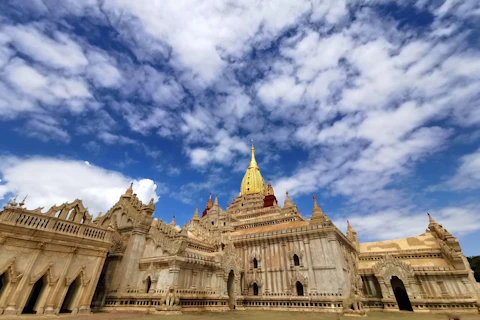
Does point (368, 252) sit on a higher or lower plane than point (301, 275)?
higher

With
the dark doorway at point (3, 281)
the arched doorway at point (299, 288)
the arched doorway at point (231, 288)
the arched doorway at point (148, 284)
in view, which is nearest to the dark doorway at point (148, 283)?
the arched doorway at point (148, 284)

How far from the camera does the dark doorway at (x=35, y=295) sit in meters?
17.2

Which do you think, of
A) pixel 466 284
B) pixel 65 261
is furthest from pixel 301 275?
pixel 65 261

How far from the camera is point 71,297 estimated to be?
18.7 m

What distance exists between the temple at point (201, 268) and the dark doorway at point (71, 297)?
0.07 meters

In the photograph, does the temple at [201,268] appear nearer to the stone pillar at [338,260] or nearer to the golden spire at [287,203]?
the stone pillar at [338,260]

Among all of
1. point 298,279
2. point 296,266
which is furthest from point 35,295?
point 296,266

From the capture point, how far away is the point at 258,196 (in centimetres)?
6228

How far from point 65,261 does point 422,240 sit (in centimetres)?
4324

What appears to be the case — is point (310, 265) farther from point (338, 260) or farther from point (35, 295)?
point (35, 295)

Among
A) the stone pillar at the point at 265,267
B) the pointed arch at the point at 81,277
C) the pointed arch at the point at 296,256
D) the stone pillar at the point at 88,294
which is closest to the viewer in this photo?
the pointed arch at the point at 81,277

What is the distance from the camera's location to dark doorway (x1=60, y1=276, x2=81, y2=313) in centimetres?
1847

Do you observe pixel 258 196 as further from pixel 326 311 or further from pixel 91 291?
pixel 91 291

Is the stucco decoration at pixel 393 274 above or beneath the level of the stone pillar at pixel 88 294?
above
